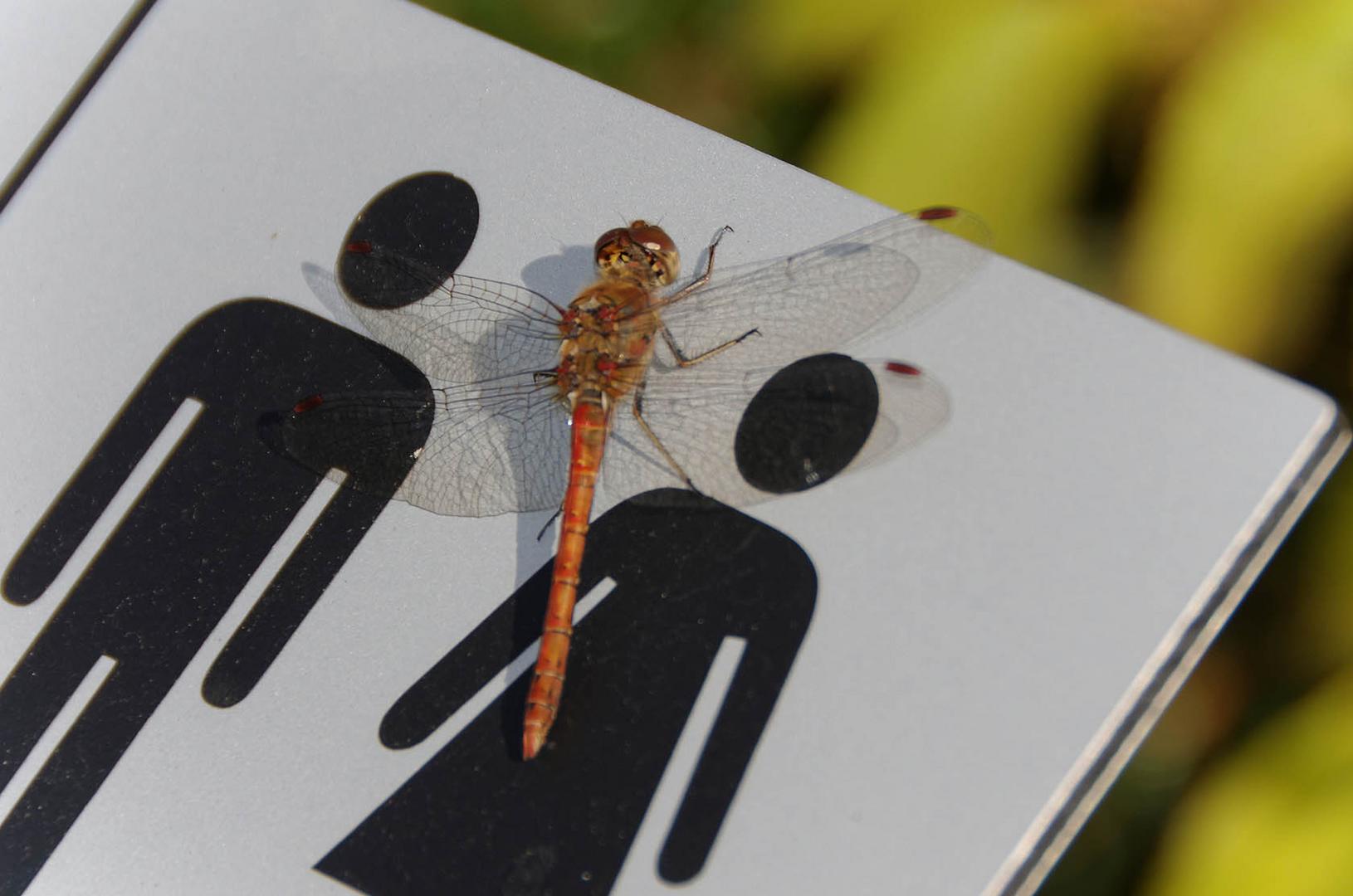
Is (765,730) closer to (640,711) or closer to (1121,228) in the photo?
(640,711)

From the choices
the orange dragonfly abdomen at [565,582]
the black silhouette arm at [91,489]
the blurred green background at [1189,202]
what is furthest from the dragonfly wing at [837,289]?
the black silhouette arm at [91,489]

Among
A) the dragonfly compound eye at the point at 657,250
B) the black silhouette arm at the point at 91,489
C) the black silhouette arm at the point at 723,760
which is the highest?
the dragonfly compound eye at the point at 657,250

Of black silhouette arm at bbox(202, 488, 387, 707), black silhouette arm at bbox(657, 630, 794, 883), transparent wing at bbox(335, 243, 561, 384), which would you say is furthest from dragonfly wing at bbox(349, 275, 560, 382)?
black silhouette arm at bbox(657, 630, 794, 883)

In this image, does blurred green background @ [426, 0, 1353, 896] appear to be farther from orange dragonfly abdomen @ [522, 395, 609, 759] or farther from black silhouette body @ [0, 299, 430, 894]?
black silhouette body @ [0, 299, 430, 894]

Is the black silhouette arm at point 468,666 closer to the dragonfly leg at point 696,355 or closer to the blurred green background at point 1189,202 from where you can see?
the dragonfly leg at point 696,355

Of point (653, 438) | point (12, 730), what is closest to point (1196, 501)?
point (653, 438)
